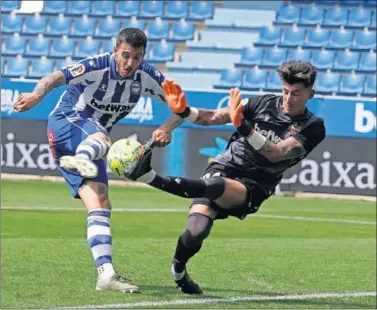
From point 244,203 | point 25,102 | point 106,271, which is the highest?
point 25,102

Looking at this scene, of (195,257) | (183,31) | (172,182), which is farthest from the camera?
(183,31)

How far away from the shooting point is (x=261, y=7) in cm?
3070

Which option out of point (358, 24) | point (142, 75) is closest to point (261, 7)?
point (358, 24)

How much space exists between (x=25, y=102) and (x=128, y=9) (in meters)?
23.7

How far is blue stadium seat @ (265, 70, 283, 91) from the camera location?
27014 mm

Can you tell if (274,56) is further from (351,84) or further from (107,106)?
(107,106)

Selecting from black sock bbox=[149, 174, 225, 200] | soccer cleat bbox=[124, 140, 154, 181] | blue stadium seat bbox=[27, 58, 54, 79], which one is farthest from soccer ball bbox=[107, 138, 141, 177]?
blue stadium seat bbox=[27, 58, 54, 79]

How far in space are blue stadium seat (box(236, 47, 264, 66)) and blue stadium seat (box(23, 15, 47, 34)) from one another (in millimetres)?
6708

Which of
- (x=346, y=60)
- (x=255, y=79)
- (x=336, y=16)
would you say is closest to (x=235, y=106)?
(x=255, y=79)

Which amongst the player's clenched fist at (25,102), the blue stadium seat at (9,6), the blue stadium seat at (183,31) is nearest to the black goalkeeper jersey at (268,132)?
the player's clenched fist at (25,102)

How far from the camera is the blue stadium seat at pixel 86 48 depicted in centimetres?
3005

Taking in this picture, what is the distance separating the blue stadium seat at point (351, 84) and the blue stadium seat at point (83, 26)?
797cm

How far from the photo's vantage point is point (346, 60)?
28.0m

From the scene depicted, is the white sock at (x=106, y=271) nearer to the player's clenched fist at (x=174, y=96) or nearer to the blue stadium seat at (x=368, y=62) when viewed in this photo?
the player's clenched fist at (x=174, y=96)
